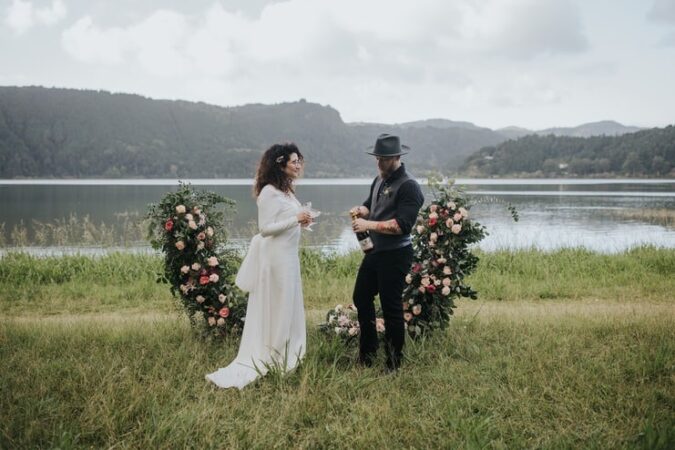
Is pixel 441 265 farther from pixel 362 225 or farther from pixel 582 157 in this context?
pixel 582 157

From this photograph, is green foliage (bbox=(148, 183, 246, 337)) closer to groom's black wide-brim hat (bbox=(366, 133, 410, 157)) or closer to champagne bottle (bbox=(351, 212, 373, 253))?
champagne bottle (bbox=(351, 212, 373, 253))

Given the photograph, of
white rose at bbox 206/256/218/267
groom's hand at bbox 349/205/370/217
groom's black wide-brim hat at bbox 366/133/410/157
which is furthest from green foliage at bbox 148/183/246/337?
groom's black wide-brim hat at bbox 366/133/410/157

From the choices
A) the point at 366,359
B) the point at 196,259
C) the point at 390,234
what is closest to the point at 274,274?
the point at 390,234

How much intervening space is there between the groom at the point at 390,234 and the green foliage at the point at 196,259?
1.82 m

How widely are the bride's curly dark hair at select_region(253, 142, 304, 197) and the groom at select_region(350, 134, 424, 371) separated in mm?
793

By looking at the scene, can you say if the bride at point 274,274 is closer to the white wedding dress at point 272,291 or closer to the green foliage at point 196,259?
the white wedding dress at point 272,291

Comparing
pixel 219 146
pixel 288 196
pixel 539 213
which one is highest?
pixel 219 146

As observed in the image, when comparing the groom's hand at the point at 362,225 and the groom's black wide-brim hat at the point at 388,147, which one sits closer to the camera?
the groom's hand at the point at 362,225

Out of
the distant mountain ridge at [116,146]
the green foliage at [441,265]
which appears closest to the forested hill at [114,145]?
the distant mountain ridge at [116,146]

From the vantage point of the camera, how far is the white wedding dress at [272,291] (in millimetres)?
5395

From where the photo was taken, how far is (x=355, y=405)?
15.4 ft

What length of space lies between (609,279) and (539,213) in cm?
3007

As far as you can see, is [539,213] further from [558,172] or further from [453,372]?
[558,172]

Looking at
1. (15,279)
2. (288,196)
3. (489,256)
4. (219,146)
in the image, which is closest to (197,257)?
(288,196)
